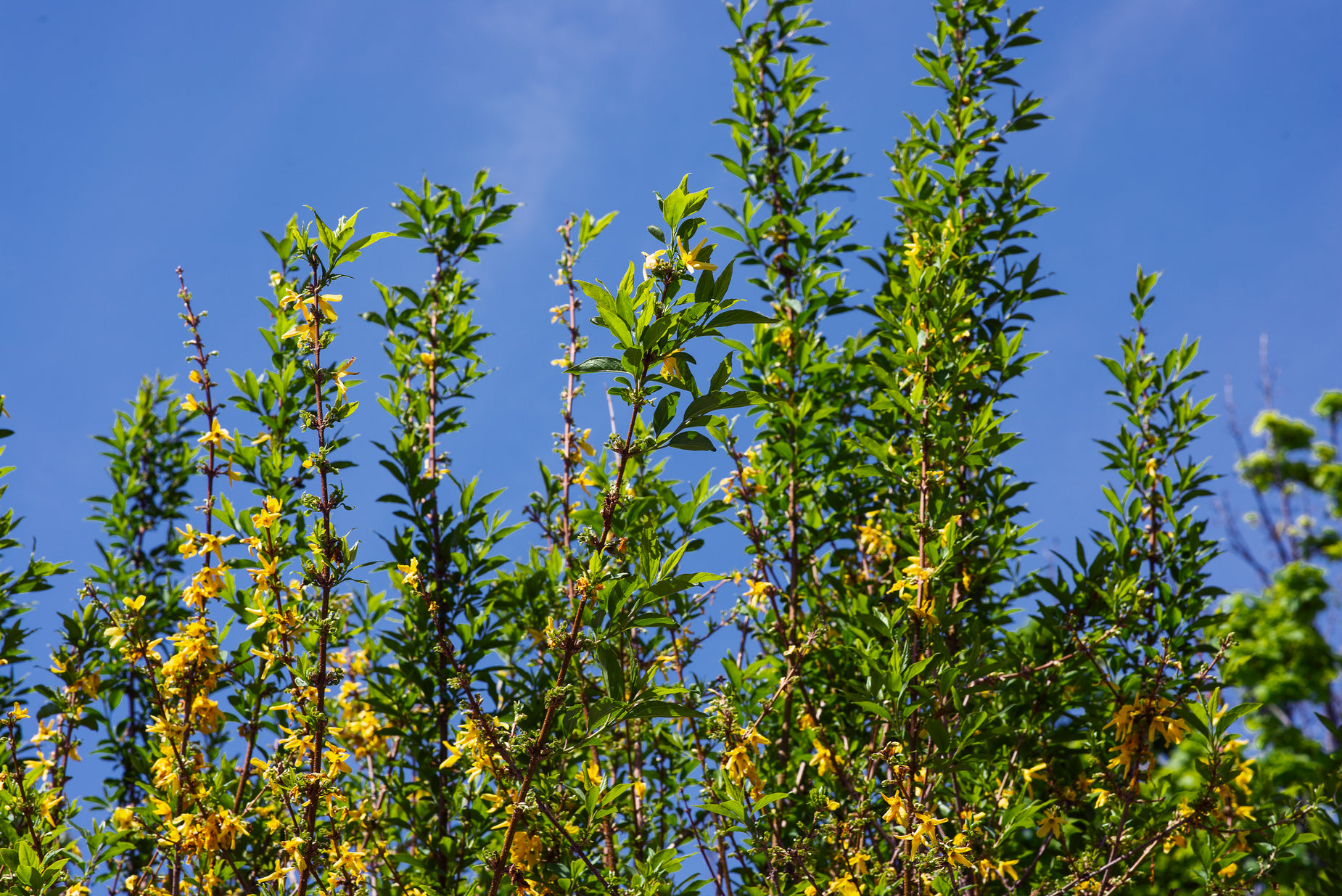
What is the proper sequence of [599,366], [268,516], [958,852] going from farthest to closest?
[268,516] → [958,852] → [599,366]

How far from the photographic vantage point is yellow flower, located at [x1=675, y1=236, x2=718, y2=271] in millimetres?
2174

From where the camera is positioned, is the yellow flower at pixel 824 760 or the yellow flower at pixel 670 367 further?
the yellow flower at pixel 824 760

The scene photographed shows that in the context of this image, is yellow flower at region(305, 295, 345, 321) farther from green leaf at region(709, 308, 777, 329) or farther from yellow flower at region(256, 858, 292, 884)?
yellow flower at region(256, 858, 292, 884)

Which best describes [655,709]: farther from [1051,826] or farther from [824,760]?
[1051,826]

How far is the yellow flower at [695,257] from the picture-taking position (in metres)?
2.17

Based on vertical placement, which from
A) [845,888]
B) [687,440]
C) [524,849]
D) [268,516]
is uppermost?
[268,516]

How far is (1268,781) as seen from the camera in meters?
4.53

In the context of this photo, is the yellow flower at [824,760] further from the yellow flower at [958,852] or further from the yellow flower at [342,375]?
the yellow flower at [342,375]

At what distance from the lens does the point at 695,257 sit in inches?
86.5

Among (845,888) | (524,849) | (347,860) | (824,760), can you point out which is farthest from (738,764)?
(347,860)

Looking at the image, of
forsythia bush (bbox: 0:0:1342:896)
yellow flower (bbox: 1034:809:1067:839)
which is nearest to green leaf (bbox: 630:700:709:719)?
forsythia bush (bbox: 0:0:1342:896)

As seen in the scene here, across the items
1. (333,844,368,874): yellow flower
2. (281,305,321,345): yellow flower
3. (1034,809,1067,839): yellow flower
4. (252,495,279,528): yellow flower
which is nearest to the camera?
(281,305,321,345): yellow flower

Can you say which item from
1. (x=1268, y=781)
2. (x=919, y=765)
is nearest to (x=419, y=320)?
(x=919, y=765)

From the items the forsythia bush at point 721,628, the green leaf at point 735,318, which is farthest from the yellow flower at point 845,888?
the green leaf at point 735,318
